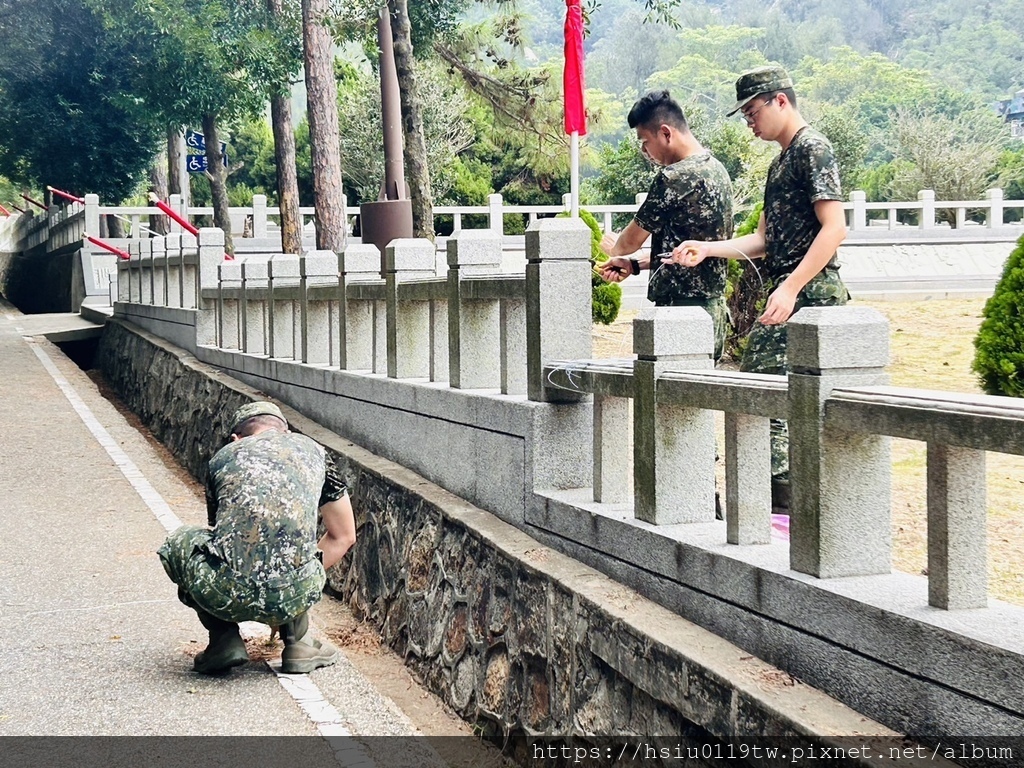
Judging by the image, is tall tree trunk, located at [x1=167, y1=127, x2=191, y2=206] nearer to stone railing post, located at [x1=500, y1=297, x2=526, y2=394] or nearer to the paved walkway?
the paved walkway

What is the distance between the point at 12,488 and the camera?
11383 millimetres

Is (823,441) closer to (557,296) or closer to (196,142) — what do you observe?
(557,296)

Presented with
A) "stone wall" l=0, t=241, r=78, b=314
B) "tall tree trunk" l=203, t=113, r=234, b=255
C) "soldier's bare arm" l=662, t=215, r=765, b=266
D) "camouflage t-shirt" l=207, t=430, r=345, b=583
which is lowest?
"camouflage t-shirt" l=207, t=430, r=345, b=583

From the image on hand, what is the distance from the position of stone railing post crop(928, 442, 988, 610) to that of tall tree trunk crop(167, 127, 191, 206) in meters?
28.3

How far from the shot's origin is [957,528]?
357 centimetres

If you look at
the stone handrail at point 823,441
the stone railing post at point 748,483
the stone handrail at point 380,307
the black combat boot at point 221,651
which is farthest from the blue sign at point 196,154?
the stone railing post at point 748,483

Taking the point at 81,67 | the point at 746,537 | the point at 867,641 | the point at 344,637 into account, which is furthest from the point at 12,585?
the point at 81,67

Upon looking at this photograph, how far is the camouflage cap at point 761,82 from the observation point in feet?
17.0

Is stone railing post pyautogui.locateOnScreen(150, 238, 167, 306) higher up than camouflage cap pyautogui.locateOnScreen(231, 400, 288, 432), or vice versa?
stone railing post pyautogui.locateOnScreen(150, 238, 167, 306)

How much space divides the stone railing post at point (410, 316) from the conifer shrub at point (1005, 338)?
4.70 meters

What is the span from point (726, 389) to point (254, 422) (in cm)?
289

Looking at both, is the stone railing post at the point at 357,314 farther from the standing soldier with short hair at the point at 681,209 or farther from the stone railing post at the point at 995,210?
the stone railing post at the point at 995,210

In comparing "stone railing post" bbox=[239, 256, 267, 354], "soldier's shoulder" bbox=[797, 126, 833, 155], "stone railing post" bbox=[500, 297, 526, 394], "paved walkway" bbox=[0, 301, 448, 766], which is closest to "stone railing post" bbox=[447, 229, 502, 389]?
"stone railing post" bbox=[500, 297, 526, 394]

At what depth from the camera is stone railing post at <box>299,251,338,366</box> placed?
1143cm
